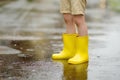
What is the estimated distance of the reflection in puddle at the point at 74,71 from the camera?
5773 mm

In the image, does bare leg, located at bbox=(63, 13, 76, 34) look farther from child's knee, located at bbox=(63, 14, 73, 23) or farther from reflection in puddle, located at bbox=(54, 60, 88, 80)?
reflection in puddle, located at bbox=(54, 60, 88, 80)

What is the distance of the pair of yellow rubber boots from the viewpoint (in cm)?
673

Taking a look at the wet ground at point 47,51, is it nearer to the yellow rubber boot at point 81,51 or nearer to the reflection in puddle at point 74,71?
the reflection in puddle at point 74,71

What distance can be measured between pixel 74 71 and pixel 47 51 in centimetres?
161

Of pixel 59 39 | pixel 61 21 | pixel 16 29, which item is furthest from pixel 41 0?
pixel 59 39

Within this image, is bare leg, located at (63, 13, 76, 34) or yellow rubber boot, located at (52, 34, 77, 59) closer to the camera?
bare leg, located at (63, 13, 76, 34)

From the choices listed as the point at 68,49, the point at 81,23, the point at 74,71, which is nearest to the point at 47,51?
the point at 68,49

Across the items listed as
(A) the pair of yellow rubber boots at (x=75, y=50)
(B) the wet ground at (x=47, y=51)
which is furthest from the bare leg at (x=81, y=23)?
(B) the wet ground at (x=47, y=51)

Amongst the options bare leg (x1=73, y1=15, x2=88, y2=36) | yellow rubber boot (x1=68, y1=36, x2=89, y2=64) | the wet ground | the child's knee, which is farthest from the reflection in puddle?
the child's knee

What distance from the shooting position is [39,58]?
23.1 ft

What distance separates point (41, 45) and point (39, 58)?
1.31 m

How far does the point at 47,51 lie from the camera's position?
7.70 meters

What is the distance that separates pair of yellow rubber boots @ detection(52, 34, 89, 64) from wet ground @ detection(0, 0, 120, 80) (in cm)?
13

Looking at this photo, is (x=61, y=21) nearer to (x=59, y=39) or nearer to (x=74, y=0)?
(x=59, y=39)
